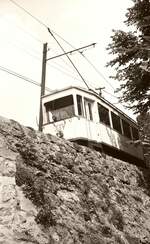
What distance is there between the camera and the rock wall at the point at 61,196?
26.3 ft

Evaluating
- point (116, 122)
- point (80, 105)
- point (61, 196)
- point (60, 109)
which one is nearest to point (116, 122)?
point (116, 122)

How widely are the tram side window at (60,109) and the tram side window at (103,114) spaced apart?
5.62ft

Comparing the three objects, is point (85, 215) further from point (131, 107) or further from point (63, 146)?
point (131, 107)

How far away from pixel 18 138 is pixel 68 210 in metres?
2.57

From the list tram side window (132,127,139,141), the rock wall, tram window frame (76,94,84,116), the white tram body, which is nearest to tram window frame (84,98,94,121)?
the white tram body

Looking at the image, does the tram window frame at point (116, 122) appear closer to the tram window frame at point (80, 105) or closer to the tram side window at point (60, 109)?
the tram window frame at point (80, 105)

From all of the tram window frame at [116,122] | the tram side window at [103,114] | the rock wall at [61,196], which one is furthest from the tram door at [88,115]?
the tram window frame at [116,122]

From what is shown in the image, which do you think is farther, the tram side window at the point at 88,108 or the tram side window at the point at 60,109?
the tram side window at the point at 88,108

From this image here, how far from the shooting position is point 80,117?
15117 millimetres

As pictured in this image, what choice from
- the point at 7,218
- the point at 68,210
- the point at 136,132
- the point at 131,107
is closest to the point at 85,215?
the point at 68,210

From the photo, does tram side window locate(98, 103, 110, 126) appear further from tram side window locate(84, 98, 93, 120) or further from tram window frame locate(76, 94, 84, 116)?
tram window frame locate(76, 94, 84, 116)

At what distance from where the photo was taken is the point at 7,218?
24.7 feet

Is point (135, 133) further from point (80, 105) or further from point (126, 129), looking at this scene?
point (80, 105)

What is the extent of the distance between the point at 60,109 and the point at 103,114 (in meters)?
2.37
